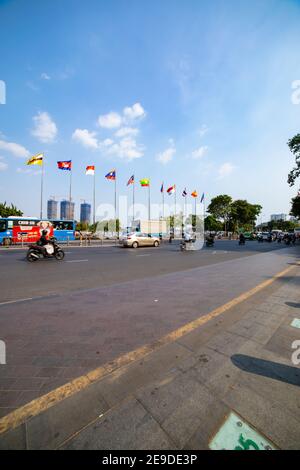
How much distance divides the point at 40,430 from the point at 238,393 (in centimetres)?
175

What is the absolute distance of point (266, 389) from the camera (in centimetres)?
213

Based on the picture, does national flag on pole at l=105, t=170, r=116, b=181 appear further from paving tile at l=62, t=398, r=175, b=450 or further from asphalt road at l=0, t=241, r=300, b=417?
paving tile at l=62, t=398, r=175, b=450

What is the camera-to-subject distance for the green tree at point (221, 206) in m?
71.2

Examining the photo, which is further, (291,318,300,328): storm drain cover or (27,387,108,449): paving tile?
(291,318,300,328): storm drain cover

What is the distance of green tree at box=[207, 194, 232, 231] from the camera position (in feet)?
234

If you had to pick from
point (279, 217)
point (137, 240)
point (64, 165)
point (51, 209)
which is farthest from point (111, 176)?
point (279, 217)

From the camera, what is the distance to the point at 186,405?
6.25 ft

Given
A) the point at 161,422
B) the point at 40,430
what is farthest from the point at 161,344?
the point at 40,430

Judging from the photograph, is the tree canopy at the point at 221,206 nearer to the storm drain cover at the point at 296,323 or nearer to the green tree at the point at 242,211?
the green tree at the point at 242,211

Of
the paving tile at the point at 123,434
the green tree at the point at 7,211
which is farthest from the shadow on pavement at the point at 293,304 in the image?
the green tree at the point at 7,211

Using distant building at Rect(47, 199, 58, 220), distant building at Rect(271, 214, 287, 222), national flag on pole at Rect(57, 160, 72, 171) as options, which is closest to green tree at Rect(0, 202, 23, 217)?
national flag on pole at Rect(57, 160, 72, 171)

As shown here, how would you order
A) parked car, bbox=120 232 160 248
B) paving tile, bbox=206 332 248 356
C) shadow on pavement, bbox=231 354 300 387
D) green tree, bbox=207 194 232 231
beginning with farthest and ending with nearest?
green tree, bbox=207 194 232 231
parked car, bbox=120 232 160 248
paving tile, bbox=206 332 248 356
shadow on pavement, bbox=231 354 300 387

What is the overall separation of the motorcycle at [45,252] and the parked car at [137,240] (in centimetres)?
967
